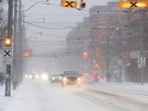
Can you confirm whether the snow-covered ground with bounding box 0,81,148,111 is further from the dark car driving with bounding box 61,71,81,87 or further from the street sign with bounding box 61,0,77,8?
the dark car driving with bounding box 61,71,81,87

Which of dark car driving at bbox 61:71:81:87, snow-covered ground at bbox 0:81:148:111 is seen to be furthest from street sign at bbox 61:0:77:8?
dark car driving at bbox 61:71:81:87

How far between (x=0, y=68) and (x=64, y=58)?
312 feet

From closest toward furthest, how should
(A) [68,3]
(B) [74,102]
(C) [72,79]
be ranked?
(B) [74,102]
(A) [68,3]
(C) [72,79]

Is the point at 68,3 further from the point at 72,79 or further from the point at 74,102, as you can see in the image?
the point at 72,79

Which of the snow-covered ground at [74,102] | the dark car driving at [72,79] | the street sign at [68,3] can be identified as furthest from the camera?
the dark car driving at [72,79]

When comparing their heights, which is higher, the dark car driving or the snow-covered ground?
the dark car driving

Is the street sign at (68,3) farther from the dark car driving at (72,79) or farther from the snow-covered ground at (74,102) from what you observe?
the dark car driving at (72,79)

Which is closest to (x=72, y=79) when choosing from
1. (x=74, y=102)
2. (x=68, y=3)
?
(x=68, y=3)

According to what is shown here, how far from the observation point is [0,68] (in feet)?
296

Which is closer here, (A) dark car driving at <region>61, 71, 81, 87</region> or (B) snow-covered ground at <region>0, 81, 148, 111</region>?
(B) snow-covered ground at <region>0, 81, 148, 111</region>

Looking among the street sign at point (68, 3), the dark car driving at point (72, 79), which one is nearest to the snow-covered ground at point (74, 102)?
the street sign at point (68, 3)

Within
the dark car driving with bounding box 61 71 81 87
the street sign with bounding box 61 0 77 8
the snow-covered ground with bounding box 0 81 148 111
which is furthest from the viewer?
the dark car driving with bounding box 61 71 81 87

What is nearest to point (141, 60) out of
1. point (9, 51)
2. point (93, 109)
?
point (9, 51)

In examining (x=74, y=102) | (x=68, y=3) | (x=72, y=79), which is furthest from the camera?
(x=72, y=79)
